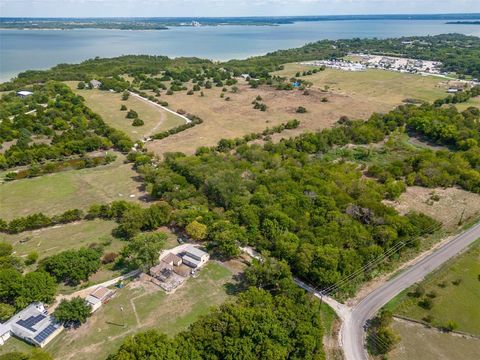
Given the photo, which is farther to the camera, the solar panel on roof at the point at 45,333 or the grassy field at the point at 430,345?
the grassy field at the point at 430,345

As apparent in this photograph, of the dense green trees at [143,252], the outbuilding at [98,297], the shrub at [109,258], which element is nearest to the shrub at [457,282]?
the dense green trees at [143,252]

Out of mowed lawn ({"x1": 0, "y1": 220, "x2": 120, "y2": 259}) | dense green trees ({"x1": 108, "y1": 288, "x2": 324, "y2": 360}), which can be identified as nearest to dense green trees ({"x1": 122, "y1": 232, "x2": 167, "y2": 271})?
mowed lawn ({"x1": 0, "y1": 220, "x2": 120, "y2": 259})

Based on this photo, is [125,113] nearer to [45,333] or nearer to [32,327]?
[32,327]

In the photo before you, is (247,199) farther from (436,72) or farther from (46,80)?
(436,72)

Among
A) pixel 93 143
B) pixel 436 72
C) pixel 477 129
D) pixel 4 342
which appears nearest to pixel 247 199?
pixel 4 342

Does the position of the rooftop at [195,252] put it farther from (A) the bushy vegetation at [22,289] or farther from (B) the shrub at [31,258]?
(B) the shrub at [31,258]
